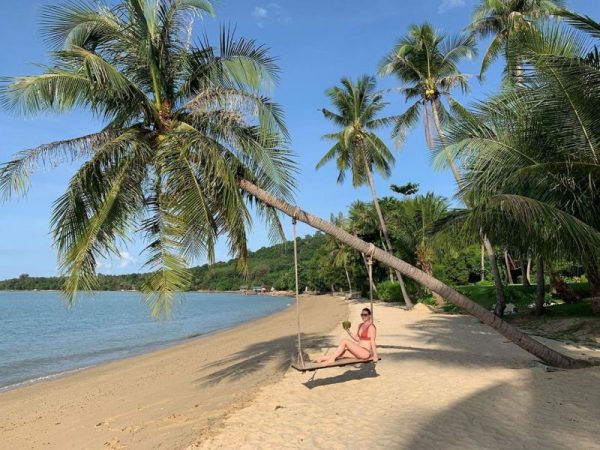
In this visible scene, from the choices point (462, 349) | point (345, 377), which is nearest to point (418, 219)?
point (462, 349)

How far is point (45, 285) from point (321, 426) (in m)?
158

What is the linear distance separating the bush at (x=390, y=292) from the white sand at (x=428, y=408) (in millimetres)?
24609

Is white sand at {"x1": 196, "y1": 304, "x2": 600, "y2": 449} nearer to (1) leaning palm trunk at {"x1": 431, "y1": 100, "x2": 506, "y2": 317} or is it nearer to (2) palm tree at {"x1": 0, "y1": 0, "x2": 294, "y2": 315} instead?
(2) palm tree at {"x1": 0, "y1": 0, "x2": 294, "y2": 315}

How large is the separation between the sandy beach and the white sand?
0.75m

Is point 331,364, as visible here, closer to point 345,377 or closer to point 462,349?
point 345,377

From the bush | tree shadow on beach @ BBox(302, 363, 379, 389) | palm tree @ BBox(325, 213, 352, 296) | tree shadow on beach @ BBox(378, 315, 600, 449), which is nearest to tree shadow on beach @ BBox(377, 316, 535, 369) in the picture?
tree shadow on beach @ BBox(378, 315, 600, 449)

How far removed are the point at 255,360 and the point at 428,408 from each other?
299 inches

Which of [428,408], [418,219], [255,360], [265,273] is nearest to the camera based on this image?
[428,408]

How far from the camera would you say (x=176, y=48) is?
7.56m

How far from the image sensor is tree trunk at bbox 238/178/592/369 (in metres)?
7.39

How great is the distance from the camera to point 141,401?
33.3 feet

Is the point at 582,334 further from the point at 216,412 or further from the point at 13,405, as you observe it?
the point at 13,405

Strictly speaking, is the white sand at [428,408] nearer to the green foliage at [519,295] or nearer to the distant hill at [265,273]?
the green foliage at [519,295]

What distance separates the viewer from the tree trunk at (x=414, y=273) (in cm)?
739
